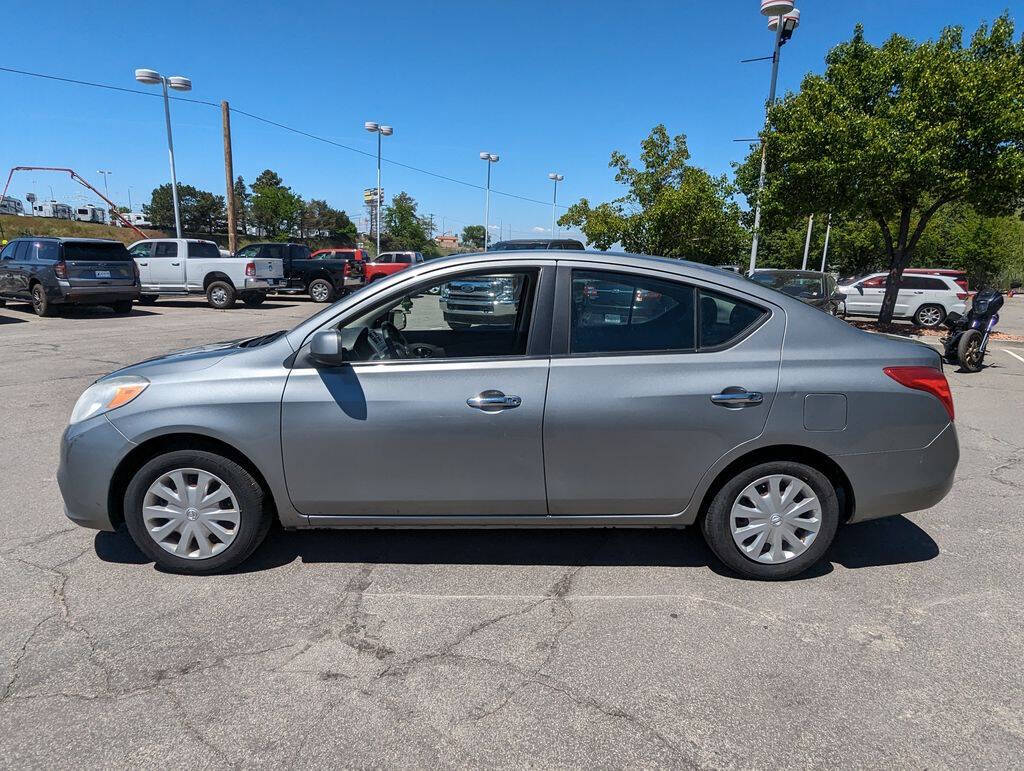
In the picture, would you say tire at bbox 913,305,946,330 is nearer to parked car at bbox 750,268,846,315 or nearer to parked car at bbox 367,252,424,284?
parked car at bbox 750,268,846,315

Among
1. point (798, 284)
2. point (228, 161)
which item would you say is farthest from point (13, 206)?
point (798, 284)

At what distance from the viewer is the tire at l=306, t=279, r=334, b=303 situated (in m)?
22.3

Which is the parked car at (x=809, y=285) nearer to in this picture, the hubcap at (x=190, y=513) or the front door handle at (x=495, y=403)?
the front door handle at (x=495, y=403)

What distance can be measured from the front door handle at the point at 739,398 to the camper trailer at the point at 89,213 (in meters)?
85.2

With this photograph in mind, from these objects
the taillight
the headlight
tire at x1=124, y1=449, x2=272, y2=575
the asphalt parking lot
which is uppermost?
the taillight

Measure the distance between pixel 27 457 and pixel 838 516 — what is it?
20.2 feet

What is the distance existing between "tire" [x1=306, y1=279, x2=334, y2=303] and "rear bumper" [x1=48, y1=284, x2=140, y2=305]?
651 centimetres

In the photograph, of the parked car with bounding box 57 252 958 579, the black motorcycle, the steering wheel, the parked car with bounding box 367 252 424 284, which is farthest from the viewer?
the parked car with bounding box 367 252 424 284

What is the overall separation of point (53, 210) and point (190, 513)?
288 feet

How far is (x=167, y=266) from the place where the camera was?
18.9 metres

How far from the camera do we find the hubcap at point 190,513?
10.7ft

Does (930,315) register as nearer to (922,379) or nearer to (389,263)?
(922,379)

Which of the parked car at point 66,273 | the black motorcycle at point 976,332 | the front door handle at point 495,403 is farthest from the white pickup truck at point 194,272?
the front door handle at point 495,403

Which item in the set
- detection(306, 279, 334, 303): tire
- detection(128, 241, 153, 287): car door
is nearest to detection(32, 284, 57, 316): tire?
detection(128, 241, 153, 287): car door
